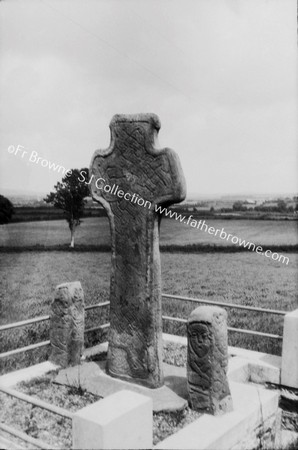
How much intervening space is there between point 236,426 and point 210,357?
0.64 m

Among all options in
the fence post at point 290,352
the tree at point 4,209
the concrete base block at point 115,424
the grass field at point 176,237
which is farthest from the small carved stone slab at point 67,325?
the grass field at point 176,237

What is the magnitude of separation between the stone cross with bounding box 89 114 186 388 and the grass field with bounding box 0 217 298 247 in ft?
25.2

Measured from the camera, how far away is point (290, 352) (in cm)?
556

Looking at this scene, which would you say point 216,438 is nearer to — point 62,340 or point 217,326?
point 217,326

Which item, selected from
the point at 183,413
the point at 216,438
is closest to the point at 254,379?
the point at 183,413

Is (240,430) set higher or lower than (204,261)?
lower

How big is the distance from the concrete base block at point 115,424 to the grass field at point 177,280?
6.23 metres

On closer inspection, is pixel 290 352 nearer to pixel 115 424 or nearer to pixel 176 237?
pixel 115 424

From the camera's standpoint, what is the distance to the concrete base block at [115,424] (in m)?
3.20

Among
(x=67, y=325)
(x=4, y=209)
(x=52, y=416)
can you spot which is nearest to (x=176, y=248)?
(x=4, y=209)

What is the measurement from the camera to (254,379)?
5.89 metres

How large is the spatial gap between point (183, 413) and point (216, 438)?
2.16 feet

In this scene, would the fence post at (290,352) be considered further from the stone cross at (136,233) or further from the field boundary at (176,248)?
the field boundary at (176,248)

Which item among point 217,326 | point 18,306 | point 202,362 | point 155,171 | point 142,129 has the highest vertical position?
point 142,129
